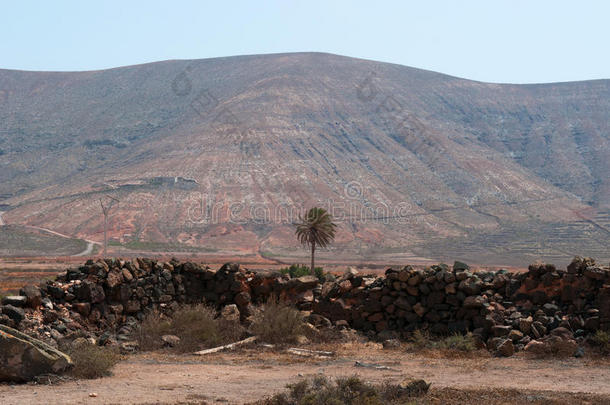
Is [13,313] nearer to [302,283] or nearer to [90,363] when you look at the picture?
[90,363]

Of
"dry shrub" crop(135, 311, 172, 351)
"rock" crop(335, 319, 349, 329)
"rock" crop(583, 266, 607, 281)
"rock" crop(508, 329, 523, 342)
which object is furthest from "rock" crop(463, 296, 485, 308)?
"dry shrub" crop(135, 311, 172, 351)

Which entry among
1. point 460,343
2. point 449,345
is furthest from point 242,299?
point 460,343

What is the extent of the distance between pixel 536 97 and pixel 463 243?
100 meters

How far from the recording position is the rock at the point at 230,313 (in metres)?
17.7

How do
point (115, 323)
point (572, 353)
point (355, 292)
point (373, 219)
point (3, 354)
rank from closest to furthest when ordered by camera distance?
point (3, 354)
point (572, 353)
point (115, 323)
point (355, 292)
point (373, 219)

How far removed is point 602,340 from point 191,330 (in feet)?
32.0

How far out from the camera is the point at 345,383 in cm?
957

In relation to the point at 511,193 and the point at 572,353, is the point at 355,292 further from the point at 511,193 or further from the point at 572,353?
the point at 511,193

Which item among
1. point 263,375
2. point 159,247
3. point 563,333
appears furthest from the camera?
point 159,247

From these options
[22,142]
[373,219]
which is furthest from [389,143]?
[22,142]

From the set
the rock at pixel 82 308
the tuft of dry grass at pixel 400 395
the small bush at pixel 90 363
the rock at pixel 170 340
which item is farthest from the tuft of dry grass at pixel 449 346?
the rock at pixel 82 308

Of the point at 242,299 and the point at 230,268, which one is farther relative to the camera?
the point at 230,268

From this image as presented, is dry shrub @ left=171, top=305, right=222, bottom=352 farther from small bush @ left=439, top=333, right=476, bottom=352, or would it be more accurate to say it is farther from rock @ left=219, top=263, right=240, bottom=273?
small bush @ left=439, top=333, right=476, bottom=352

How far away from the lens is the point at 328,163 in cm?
13688
